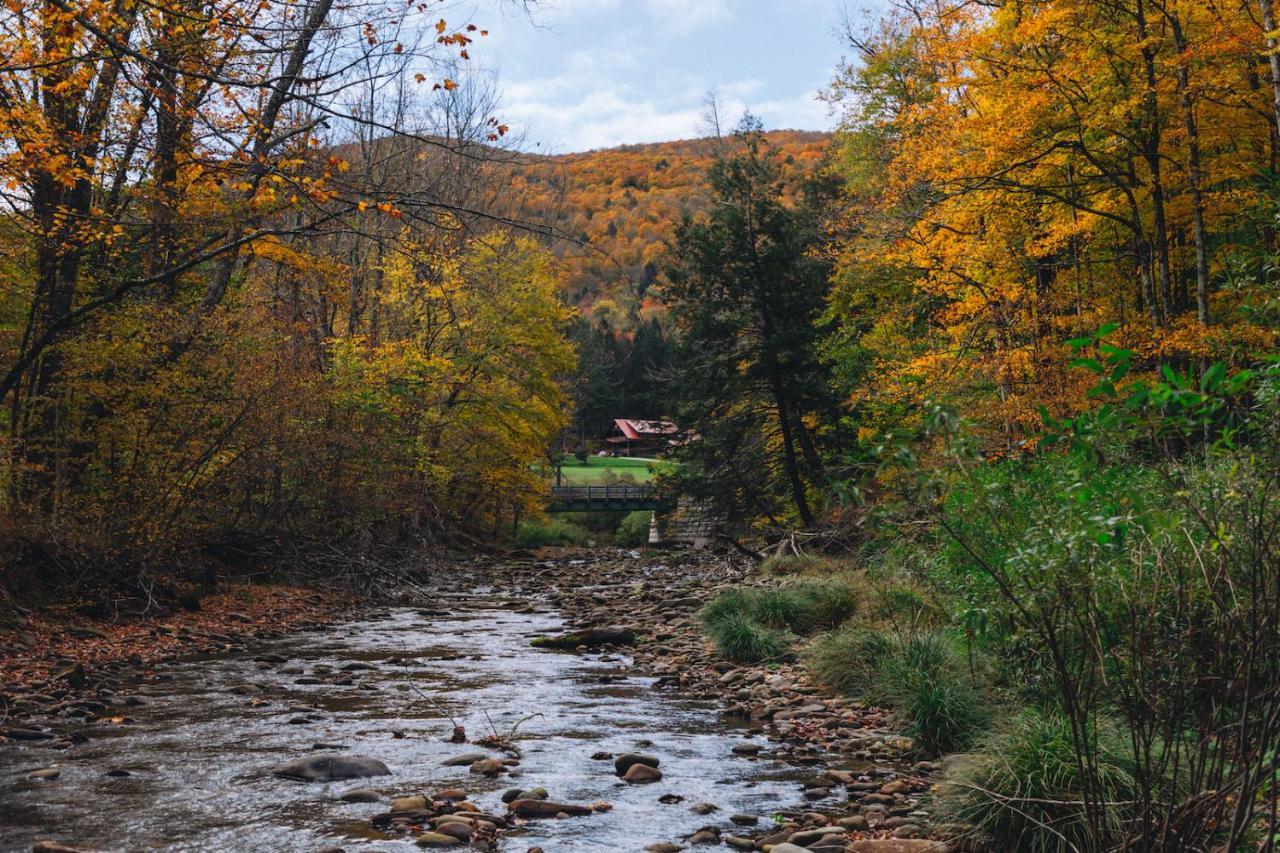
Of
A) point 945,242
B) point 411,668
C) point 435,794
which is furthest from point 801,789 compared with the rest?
point 945,242

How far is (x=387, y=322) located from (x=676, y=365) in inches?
343

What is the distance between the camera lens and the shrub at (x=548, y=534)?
129 ft

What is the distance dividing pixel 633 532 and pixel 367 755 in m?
37.5

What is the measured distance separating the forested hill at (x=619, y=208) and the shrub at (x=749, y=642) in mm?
30736

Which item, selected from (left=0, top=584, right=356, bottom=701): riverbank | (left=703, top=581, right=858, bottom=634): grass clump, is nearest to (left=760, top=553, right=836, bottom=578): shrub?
(left=703, top=581, right=858, bottom=634): grass clump

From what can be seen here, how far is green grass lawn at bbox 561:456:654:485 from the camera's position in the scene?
188 feet

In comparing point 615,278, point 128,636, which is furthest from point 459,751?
point 615,278

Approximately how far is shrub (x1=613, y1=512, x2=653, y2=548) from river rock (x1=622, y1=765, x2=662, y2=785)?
119ft

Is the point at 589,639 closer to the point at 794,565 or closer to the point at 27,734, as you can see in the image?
the point at 794,565

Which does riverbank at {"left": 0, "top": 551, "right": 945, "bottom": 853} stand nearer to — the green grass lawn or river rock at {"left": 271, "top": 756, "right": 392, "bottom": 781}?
river rock at {"left": 271, "top": 756, "right": 392, "bottom": 781}

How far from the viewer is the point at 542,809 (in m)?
6.44

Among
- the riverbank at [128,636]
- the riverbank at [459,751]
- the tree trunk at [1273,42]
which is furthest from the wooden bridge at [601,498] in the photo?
the tree trunk at [1273,42]

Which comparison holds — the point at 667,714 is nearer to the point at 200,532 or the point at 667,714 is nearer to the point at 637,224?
the point at 200,532

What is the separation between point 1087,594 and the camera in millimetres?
4094
